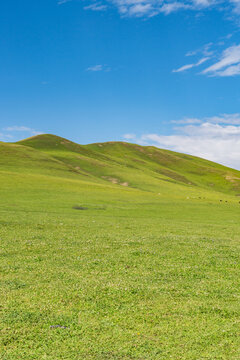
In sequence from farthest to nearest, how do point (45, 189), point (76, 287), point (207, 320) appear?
1. point (45, 189)
2. point (76, 287)
3. point (207, 320)

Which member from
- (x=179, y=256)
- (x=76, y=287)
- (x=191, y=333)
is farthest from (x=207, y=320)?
(x=179, y=256)

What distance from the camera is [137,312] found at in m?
11.3

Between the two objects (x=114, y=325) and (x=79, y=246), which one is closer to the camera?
(x=114, y=325)

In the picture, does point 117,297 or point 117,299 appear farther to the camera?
point 117,297

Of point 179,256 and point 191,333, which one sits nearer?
point 191,333

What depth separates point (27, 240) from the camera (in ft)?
73.9

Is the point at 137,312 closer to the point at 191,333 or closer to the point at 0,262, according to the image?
the point at 191,333

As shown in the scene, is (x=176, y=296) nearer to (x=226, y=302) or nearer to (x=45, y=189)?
(x=226, y=302)

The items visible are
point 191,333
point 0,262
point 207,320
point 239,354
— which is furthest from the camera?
point 0,262

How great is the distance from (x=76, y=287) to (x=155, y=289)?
3364 millimetres

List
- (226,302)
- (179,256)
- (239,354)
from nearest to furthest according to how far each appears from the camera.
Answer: (239,354) < (226,302) < (179,256)

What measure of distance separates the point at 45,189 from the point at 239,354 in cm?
6862

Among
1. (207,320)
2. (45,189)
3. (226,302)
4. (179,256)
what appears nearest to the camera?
(207,320)

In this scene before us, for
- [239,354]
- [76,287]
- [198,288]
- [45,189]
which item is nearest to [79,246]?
[76,287]
